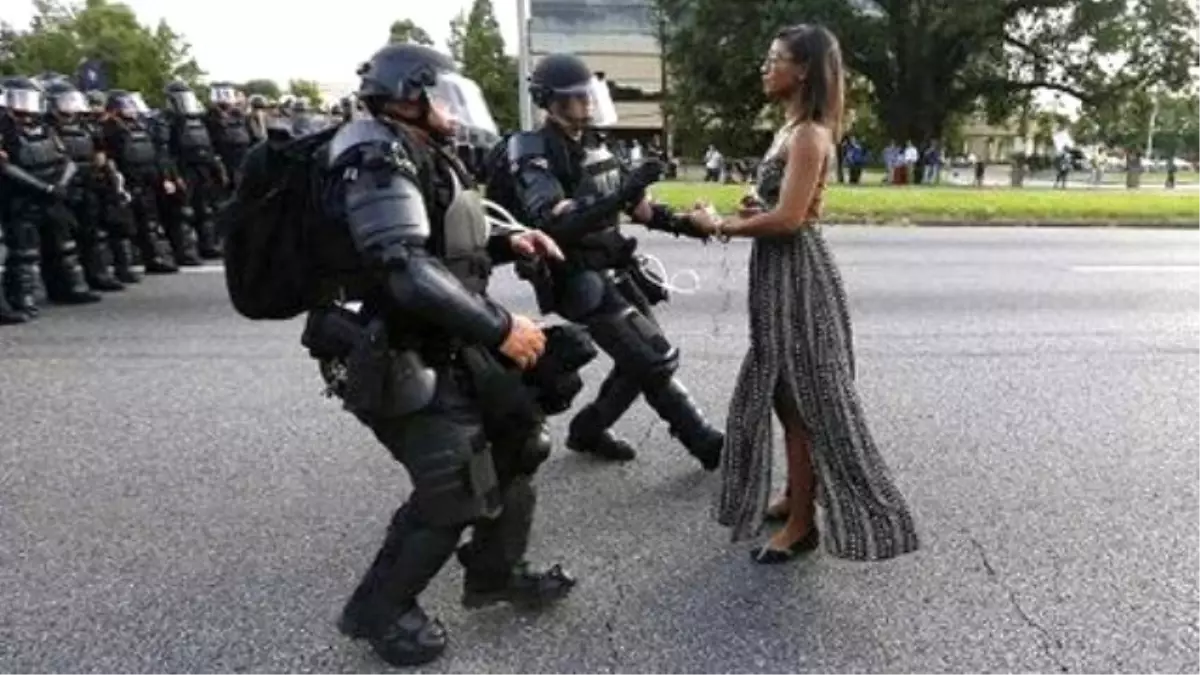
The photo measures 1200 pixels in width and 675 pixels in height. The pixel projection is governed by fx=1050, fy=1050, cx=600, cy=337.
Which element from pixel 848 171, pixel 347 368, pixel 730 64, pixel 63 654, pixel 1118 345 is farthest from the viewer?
pixel 730 64

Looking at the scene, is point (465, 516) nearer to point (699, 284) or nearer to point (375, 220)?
point (375, 220)

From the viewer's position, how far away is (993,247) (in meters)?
12.4

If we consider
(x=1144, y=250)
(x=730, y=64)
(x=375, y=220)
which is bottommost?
(x=1144, y=250)

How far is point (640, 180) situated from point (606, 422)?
5.13ft

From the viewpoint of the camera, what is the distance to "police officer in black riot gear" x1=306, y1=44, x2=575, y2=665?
7.87ft

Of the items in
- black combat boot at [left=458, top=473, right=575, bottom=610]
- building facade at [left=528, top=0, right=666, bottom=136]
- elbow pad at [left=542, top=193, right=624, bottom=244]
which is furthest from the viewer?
building facade at [left=528, top=0, right=666, bottom=136]

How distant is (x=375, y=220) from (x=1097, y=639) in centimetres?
223

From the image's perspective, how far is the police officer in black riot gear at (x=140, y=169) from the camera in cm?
955

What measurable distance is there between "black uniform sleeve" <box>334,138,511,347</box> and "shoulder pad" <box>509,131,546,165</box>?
4.64ft

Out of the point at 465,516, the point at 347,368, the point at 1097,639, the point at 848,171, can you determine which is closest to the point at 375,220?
the point at 347,368

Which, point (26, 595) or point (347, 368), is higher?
point (347, 368)

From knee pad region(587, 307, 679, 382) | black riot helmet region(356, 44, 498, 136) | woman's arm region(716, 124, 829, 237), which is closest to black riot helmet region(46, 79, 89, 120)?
knee pad region(587, 307, 679, 382)

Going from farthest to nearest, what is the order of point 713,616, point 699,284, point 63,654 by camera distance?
point 699,284
point 713,616
point 63,654

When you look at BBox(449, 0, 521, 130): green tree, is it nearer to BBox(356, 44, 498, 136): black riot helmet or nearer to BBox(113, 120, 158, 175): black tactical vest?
BBox(113, 120, 158, 175): black tactical vest
